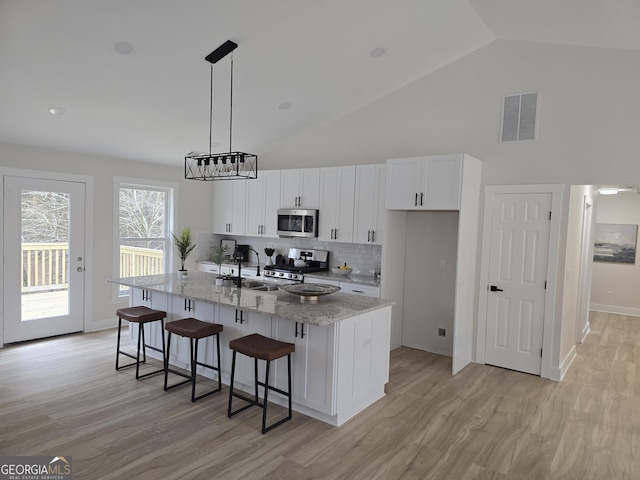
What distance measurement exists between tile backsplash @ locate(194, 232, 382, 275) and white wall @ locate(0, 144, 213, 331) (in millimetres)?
651

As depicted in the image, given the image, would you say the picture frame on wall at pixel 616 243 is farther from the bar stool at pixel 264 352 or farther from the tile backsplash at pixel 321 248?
the bar stool at pixel 264 352

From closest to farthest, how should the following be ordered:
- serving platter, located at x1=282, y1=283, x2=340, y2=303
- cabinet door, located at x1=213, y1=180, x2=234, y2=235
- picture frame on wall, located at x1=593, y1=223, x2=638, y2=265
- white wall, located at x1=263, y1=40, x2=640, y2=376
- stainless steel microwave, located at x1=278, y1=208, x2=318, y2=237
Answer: serving platter, located at x1=282, y1=283, x2=340, y2=303
white wall, located at x1=263, y1=40, x2=640, y2=376
stainless steel microwave, located at x1=278, y1=208, x2=318, y2=237
cabinet door, located at x1=213, y1=180, x2=234, y2=235
picture frame on wall, located at x1=593, y1=223, x2=638, y2=265

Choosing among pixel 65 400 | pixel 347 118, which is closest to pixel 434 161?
pixel 347 118

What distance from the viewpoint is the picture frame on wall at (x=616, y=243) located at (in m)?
8.02

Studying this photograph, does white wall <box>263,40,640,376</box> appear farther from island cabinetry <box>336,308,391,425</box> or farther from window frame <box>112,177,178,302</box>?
window frame <box>112,177,178,302</box>

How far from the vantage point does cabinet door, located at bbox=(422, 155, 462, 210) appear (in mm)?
4504

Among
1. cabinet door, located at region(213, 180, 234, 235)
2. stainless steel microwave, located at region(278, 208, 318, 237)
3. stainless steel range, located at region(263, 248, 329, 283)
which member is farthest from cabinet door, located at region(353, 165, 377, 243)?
cabinet door, located at region(213, 180, 234, 235)

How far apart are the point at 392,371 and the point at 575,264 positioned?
262 centimetres

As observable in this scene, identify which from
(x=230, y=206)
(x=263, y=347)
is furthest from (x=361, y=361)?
(x=230, y=206)

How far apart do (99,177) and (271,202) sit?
2.41 m

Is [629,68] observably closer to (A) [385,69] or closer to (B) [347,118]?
(A) [385,69]

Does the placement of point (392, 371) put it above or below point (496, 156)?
below

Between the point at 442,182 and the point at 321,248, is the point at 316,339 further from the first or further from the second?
the point at 321,248

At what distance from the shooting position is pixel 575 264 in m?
5.12
